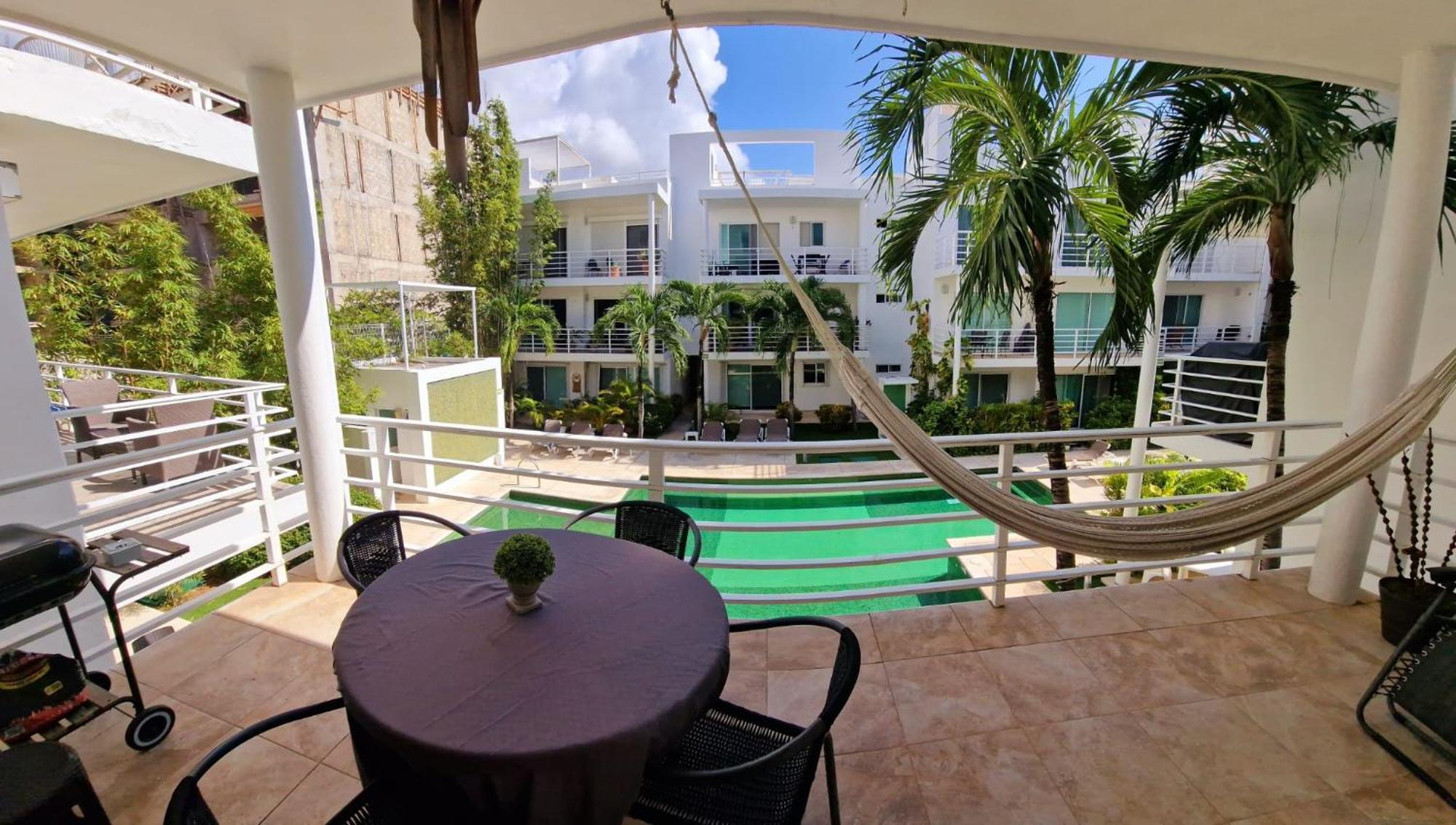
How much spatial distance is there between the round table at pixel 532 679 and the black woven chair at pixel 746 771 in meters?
0.14

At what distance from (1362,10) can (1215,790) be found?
8.61 ft

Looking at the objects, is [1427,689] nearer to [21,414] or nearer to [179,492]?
[179,492]

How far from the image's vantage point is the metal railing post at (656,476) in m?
2.37

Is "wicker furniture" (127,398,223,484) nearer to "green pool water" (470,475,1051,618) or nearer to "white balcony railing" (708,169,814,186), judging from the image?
"green pool water" (470,475,1051,618)

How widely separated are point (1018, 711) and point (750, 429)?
1161 cm

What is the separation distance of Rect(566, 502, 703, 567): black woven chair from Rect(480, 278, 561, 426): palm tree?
1203 centimetres

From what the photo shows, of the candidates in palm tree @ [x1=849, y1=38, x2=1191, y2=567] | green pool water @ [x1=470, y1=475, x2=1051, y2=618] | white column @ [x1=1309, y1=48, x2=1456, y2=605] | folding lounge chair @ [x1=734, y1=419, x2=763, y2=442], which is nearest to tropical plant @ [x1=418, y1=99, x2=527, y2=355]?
folding lounge chair @ [x1=734, y1=419, x2=763, y2=442]

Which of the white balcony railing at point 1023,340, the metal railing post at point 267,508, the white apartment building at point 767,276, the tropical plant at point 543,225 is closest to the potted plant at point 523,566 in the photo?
the metal railing post at point 267,508

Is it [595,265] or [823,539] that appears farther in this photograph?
[595,265]

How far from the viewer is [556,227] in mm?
14695

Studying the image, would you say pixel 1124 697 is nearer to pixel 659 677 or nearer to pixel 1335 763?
pixel 1335 763

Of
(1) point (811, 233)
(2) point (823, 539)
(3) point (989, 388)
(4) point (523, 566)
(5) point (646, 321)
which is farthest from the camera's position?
(1) point (811, 233)

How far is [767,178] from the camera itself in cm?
1477

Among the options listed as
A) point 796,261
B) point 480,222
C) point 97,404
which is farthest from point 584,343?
point 97,404
